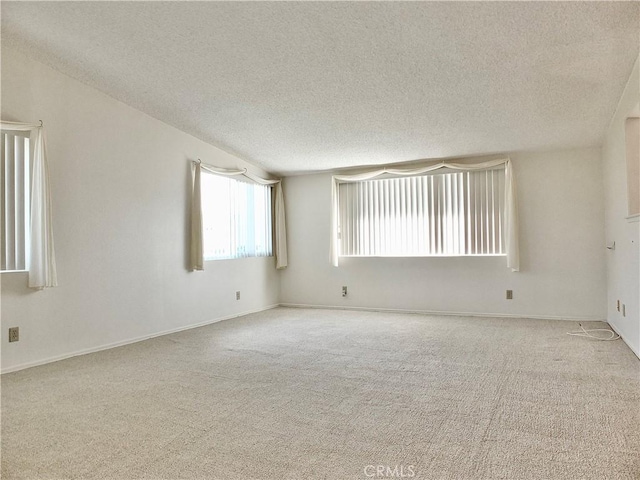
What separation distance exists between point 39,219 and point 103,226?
28.4 inches

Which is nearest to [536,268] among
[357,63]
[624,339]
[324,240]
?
[624,339]

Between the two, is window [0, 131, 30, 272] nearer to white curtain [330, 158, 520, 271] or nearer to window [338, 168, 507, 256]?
white curtain [330, 158, 520, 271]

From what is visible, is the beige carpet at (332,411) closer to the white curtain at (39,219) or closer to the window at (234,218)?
the white curtain at (39,219)

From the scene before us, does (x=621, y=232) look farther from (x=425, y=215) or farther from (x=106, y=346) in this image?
(x=106, y=346)

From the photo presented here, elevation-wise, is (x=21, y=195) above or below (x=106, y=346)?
above

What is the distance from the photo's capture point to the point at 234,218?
6.20 meters

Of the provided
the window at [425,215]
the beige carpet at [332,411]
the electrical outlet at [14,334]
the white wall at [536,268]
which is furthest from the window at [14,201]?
the white wall at [536,268]

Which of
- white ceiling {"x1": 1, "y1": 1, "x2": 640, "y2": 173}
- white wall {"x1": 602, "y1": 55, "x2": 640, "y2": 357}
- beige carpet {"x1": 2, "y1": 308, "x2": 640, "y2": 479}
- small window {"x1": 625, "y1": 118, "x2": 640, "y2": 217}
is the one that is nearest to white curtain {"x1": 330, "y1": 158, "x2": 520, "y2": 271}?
white ceiling {"x1": 1, "y1": 1, "x2": 640, "y2": 173}

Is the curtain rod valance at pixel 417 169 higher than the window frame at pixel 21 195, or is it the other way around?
the curtain rod valance at pixel 417 169

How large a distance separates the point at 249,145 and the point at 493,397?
441 centimetres

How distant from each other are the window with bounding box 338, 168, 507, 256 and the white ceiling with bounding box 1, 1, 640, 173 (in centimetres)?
79

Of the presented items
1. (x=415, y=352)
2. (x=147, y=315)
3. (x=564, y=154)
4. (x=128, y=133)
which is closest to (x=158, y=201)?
(x=128, y=133)

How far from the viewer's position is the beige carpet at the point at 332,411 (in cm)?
187

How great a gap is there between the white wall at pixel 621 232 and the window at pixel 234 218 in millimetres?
4603
